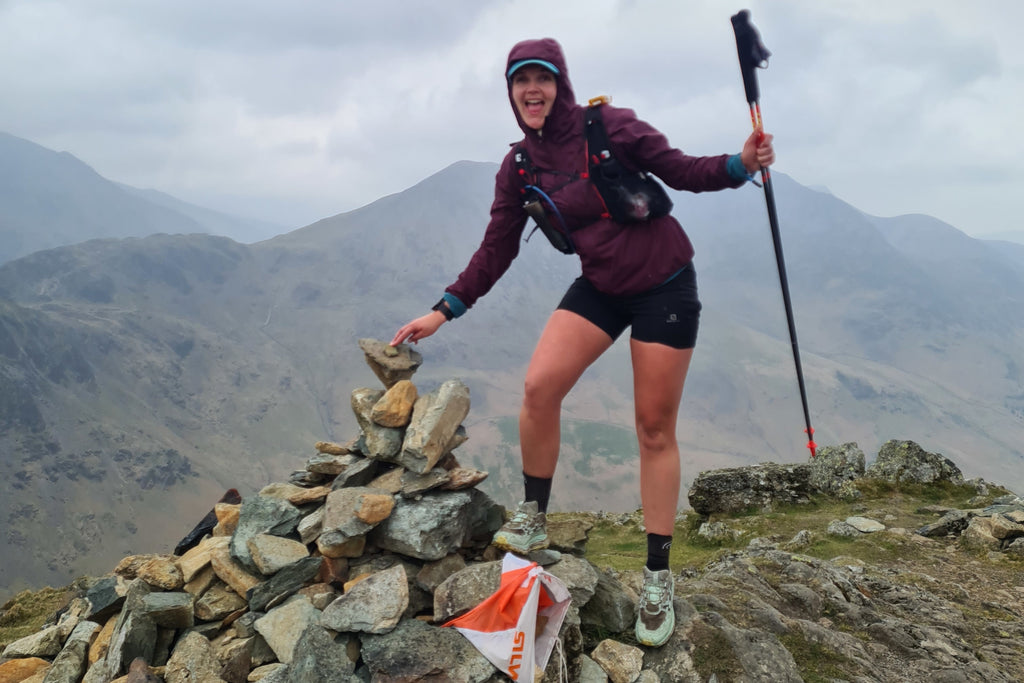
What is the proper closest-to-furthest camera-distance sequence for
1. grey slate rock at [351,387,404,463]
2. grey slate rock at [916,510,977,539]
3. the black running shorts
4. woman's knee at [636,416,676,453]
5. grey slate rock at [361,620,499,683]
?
grey slate rock at [361,620,499,683], the black running shorts, woman's knee at [636,416,676,453], grey slate rock at [351,387,404,463], grey slate rock at [916,510,977,539]

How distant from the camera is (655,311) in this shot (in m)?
5.07

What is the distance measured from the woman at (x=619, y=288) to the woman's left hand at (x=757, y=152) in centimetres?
1

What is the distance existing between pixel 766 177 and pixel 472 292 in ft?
9.54

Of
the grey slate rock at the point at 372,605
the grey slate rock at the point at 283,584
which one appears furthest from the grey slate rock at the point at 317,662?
the grey slate rock at the point at 283,584

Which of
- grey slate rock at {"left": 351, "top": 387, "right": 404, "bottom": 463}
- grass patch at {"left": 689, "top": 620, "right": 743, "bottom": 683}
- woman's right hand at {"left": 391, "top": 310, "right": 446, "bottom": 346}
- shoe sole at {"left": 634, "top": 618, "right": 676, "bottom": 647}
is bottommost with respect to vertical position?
grass patch at {"left": 689, "top": 620, "right": 743, "bottom": 683}

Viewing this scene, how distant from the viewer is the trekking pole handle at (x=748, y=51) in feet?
16.2

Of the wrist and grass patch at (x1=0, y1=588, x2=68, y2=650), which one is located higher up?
the wrist

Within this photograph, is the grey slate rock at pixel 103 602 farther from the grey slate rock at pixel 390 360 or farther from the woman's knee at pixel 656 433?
the woman's knee at pixel 656 433

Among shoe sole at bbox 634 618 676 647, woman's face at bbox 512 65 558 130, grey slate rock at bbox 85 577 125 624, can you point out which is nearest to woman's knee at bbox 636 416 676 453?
shoe sole at bbox 634 618 676 647

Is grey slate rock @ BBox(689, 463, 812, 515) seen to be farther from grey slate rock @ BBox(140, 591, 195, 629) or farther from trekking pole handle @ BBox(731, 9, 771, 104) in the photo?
grey slate rock @ BBox(140, 591, 195, 629)

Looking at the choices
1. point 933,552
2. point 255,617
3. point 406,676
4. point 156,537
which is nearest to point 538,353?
point 406,676

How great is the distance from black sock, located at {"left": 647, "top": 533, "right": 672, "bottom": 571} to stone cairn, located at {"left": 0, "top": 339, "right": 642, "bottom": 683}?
24.6 inches

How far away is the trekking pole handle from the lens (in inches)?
194

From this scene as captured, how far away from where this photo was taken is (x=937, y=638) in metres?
6.80
